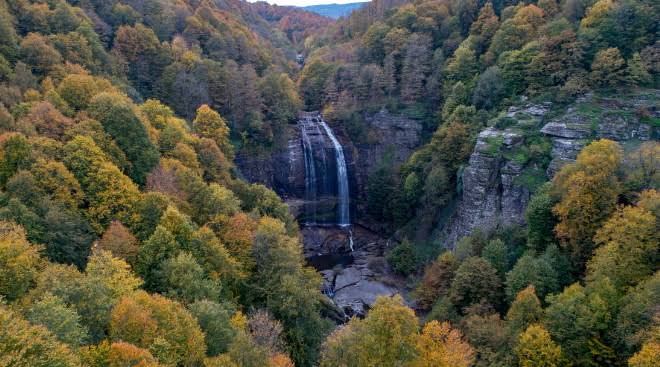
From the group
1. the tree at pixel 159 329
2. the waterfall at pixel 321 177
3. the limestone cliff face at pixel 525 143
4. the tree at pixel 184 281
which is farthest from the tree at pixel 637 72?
the tree at pixel 159 329

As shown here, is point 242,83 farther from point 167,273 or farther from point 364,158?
point 167,273

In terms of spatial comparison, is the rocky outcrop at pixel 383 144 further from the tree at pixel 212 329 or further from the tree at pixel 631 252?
the tree at pixel 212 329

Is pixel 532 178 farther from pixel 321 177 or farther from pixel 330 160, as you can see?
pixel 321 177

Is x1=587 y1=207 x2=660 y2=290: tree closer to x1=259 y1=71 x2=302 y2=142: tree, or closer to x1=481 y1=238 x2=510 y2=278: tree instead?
x1=481 y1=238 x2=510 y2=278: tree

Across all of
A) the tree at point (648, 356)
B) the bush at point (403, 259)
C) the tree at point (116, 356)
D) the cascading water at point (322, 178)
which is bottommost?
the bush at point (403, 259)

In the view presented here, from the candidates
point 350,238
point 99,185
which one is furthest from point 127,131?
point 350,238

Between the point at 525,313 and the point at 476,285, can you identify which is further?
the point at 476,285
